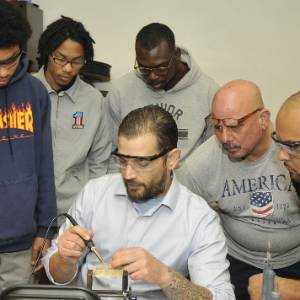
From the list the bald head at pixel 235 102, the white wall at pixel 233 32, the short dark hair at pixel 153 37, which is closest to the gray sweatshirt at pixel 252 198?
the bald head at pixel 235 102

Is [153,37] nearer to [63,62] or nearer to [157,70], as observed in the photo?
[157,70]

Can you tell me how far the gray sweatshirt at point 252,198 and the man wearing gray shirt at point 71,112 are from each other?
538 millimetres

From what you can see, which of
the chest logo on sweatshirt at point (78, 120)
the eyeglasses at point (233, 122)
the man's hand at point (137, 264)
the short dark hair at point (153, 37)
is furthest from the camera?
the chest logo on sweatshirt at point (78, 120)

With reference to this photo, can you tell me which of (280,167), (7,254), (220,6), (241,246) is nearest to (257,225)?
(241,246)

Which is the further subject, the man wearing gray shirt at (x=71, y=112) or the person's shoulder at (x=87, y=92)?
the person's shoulder at (x=87, y=92)

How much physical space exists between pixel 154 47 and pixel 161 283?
1.22 meters

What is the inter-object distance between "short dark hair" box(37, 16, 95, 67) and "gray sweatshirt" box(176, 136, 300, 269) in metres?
0.83

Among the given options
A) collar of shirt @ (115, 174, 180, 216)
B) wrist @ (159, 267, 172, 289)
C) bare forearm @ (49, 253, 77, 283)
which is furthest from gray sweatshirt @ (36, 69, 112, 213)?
wrist @ (159, 267, 172, 289)

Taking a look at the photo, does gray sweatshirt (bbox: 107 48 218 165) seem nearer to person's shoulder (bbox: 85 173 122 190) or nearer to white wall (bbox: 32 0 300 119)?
person's shoulder (bbox: 85 173 122 190)

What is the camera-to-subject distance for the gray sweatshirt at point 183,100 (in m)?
2.37

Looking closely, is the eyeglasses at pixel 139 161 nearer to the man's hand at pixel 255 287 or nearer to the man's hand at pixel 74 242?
the man's hand at pixel 74 242

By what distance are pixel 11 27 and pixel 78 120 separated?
2.67ft

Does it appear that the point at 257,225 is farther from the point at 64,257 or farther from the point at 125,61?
the point at 125,61

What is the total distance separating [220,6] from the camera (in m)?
3.13
